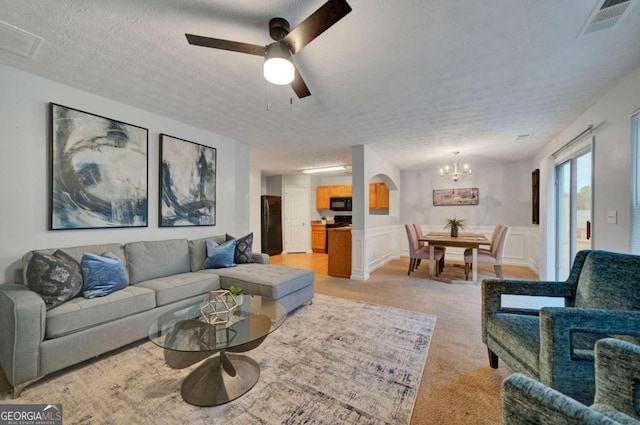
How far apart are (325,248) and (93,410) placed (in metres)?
6.42

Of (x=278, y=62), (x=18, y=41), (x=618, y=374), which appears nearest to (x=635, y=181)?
(x=618, y=374)

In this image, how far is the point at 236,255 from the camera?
3504mm

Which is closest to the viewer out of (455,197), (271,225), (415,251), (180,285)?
Result: (180,285)

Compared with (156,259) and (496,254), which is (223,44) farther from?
(496,254)

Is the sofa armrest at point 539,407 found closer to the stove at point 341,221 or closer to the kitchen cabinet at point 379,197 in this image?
the kitchen cabinet at point 379,197

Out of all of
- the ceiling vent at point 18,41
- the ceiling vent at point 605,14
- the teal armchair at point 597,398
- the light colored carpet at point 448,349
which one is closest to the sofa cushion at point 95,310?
the ceiling vent at point 18,41

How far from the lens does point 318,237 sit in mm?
7820

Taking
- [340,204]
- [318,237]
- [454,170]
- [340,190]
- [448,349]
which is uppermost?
[454,170]

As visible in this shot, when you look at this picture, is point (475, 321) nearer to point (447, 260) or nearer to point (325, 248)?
point (447, 260)

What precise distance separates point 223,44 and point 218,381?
2.20 m

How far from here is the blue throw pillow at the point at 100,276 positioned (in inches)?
82.9

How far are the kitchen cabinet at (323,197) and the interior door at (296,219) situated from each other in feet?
1.45

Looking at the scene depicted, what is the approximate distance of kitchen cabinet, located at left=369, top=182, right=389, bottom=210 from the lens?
6754mm

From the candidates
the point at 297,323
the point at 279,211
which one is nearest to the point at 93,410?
the point at 297,323
